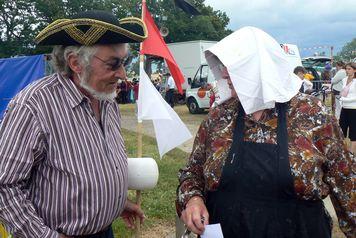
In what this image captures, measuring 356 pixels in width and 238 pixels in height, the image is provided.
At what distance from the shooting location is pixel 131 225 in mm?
2771

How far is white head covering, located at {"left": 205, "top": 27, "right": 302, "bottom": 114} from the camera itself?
1.97 metres

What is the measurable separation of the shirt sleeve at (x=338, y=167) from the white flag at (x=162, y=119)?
186 cm

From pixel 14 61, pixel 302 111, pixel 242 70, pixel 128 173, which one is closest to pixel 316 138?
pixel 302 111

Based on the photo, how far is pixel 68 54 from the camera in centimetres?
212

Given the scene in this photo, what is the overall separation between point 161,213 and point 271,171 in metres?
3.53

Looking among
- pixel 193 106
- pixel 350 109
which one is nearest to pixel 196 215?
pixel 350 109

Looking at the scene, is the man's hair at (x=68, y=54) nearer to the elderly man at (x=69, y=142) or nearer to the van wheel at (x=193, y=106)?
the elderly man at (x=69, y=142)

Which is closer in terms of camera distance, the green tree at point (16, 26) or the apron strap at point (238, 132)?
the apron strap at point (238, 132)

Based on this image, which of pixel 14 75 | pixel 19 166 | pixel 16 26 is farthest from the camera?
pixel 16 26

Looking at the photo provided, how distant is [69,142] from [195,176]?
678 mm

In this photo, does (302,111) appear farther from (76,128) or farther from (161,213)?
(161,213)

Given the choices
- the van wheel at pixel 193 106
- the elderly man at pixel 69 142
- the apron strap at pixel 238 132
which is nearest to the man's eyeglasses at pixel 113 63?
the elderly man at pixel 69 142

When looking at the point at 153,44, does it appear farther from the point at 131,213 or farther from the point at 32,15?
the point at 32,15

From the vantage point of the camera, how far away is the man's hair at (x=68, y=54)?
2.09 meters
